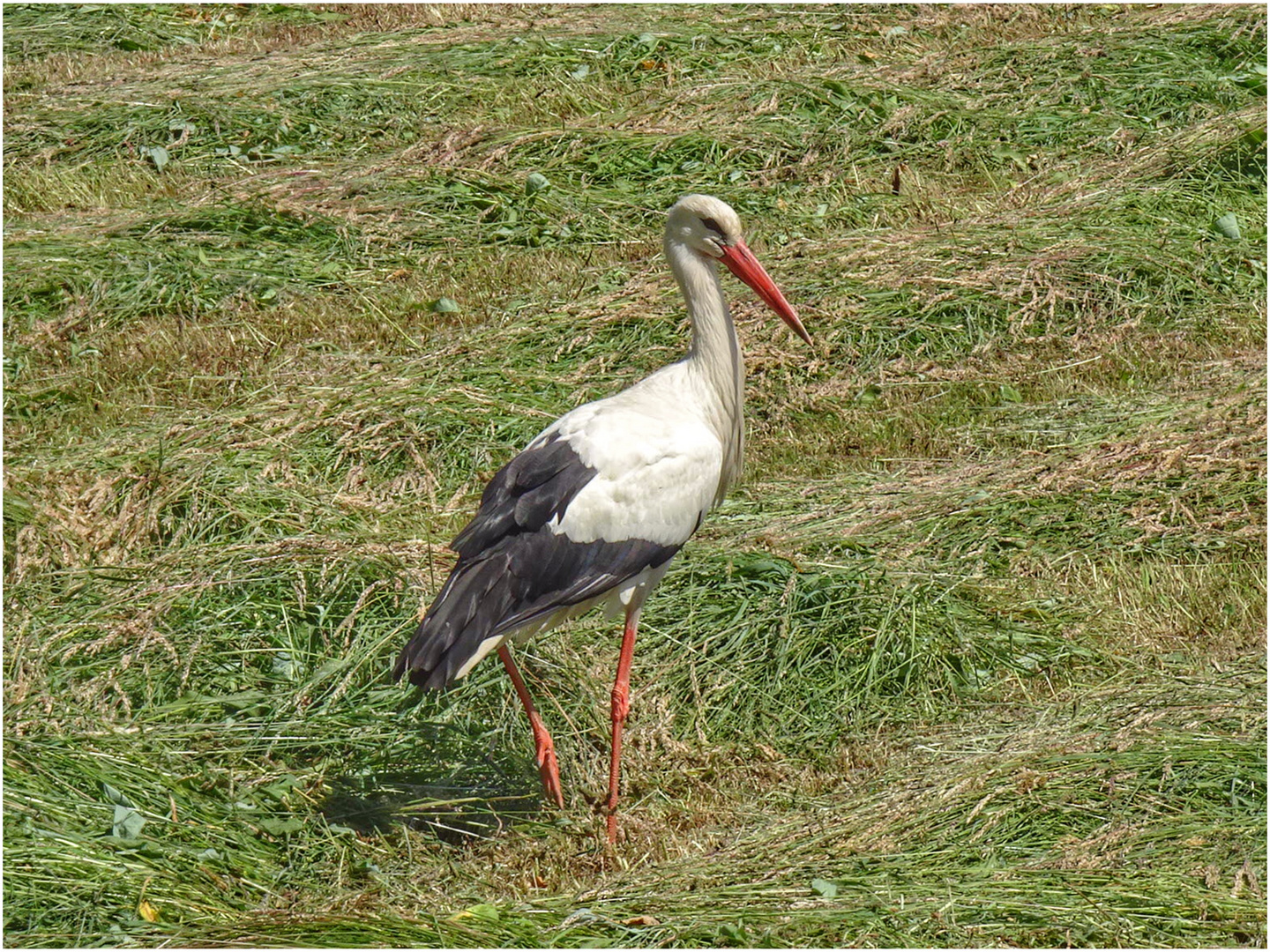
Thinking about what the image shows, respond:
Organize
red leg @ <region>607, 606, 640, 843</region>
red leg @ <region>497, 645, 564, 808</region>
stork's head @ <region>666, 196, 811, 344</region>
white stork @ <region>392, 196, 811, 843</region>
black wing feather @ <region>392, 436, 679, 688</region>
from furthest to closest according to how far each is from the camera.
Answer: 1. stork's head @ <region>666, 196, 811, 344</region>
2. red leg @ <region>497, 645, 564, 808</region>
3. red leg @ <region>607, 606, 640, 843</region>
4. white stork @ <region>392, 196, 811, 843</region>
5. black wing feather @ <region>392, 436, 679, 688</region>

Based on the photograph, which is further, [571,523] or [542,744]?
[542,744]

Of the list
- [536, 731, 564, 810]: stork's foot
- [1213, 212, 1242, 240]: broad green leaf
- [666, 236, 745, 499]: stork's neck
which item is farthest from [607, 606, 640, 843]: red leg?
[1213, 212, 1242, 240]: broad green leaf

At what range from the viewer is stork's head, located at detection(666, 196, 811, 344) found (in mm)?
4992

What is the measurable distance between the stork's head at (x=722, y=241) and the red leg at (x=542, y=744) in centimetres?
144

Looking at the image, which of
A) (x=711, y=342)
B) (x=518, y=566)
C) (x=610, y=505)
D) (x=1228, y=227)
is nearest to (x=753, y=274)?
(x=711, y=342)

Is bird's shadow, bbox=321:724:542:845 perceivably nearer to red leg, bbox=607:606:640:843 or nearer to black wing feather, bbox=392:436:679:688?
red leg, bbox=607:606:640:843

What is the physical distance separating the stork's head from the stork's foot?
1.57m

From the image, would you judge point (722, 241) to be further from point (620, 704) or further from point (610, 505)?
point (620, 704)

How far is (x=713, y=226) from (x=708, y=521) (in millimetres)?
1520

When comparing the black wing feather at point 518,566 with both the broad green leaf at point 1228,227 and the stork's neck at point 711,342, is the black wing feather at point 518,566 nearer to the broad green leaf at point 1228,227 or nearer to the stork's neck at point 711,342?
the stork's neck at point 711,342

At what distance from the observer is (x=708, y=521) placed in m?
6.17

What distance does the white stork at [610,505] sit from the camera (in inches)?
180

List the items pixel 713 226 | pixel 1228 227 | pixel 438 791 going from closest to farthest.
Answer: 1. pixel 438 791
2. pixel 713 226
3. pixel 1228 227

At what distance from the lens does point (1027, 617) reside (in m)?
5.50
